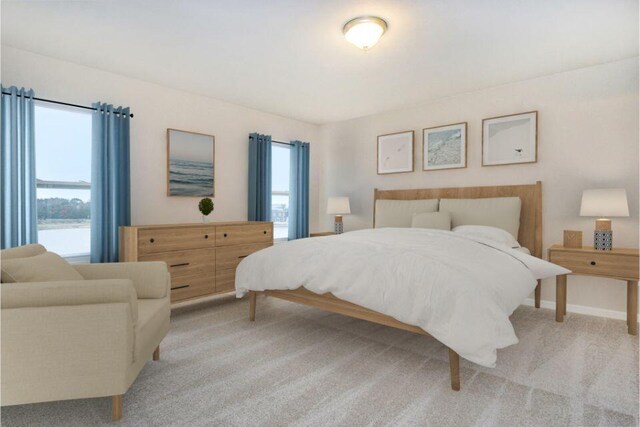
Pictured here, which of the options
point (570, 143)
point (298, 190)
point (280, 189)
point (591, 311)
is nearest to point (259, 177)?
point (280, 189)

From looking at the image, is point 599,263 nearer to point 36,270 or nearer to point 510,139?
point 510,139

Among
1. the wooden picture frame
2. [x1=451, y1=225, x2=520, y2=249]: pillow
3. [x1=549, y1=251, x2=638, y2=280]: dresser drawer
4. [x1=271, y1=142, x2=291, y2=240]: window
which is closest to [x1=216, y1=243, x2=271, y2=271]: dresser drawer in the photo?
[x1=271, y1=142, x2=291, y2=240]: window

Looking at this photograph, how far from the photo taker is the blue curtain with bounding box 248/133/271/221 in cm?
489

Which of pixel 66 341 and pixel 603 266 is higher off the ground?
pixel 603 266

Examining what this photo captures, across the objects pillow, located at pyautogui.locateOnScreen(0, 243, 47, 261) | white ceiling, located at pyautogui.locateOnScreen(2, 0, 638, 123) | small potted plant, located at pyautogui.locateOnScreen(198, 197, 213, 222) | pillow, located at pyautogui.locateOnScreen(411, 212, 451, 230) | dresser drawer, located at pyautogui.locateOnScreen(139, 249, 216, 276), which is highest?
white ceiling, located at pyautogui.locateOnScreen(2, 0, 638, 123)

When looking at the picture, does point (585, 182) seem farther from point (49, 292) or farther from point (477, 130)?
point (49, 292)

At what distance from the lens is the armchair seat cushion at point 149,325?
1.81 m

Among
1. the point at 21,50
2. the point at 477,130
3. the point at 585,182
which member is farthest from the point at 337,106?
the point at 21,50

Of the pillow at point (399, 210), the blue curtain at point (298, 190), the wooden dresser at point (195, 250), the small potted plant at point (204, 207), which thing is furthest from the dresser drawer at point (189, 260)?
the pillow at point (399, 210)

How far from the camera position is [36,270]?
72.5 inches

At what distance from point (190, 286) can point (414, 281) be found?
8.16 feet

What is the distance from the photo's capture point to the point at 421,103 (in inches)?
187

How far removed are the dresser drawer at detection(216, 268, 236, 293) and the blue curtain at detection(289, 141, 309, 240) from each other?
1.55 meters

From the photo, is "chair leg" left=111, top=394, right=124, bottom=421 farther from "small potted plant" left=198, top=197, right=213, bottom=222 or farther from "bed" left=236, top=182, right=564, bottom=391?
"small potted plant" left=198, top=197, right=213, bottom=222
